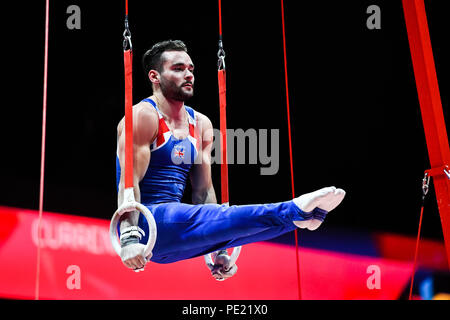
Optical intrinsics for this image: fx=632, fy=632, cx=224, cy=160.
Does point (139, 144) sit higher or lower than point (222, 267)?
higher

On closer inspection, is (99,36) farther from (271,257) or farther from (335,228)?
(335,228)

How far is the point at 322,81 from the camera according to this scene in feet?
20.3

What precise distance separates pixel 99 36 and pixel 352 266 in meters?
3.24

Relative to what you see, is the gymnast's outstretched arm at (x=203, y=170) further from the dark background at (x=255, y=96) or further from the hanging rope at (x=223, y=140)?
the dark background at (x=255, y=96)

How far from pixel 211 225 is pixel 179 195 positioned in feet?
1.57

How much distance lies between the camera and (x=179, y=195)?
145 inches

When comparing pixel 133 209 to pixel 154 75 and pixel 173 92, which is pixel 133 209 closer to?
pixel 173 92

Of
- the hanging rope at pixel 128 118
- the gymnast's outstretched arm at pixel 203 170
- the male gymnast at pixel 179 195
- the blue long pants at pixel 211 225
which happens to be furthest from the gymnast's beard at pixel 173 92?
the blue long pants at pixel 211 225

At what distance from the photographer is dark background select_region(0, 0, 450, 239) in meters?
5.18

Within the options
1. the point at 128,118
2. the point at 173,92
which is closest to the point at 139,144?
the point at 128,118

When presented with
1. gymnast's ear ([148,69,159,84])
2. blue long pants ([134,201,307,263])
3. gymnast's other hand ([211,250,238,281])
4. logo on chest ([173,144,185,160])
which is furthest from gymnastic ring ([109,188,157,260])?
gymnast's ear ([148,69,159,84])

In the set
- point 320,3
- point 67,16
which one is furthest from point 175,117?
point 320,3

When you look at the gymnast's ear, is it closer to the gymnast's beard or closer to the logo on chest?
the gymnast's beard

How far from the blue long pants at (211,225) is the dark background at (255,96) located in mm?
1977
